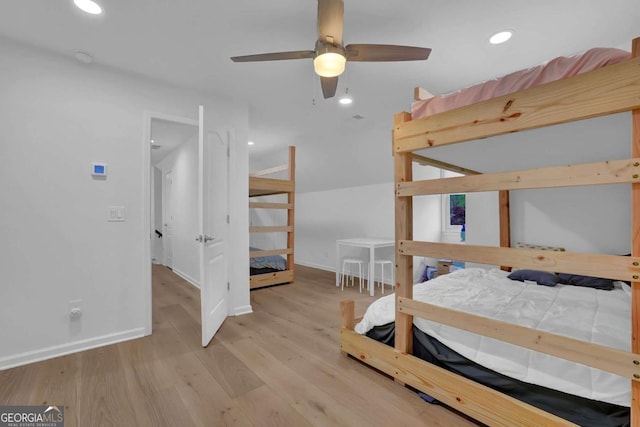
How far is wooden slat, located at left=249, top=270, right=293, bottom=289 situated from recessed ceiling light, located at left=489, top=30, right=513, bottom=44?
12.5 feet

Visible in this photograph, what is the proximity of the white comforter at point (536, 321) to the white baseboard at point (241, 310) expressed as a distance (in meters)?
1.57

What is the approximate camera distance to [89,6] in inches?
70.9

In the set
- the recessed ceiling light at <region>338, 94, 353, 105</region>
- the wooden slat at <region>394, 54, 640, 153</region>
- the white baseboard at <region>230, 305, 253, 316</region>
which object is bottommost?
the white baseboard at <region>230, 305, 253, 316</region>

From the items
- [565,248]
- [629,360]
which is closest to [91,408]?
[629,360]

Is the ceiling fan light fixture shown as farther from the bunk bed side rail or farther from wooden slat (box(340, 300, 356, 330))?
the bunk bed side rail

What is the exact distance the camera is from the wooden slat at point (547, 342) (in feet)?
3.59

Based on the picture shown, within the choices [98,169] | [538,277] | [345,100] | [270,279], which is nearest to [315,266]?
[270,279]

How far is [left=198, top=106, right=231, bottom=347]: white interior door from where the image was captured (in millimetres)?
2387

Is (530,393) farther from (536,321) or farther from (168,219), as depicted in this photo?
(168,219)

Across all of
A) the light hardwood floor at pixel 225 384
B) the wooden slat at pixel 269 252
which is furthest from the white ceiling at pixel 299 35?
the wooden slat at pixel 269 252

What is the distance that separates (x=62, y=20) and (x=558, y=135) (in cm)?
333

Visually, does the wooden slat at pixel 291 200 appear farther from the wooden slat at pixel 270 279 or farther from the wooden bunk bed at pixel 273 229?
the wooden slat at pixel 270 279
